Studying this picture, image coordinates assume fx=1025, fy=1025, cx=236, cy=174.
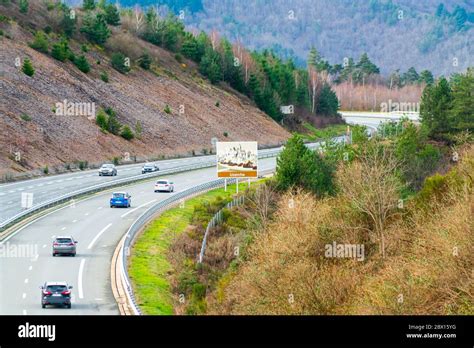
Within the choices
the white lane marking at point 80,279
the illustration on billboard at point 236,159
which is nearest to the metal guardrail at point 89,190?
the illustration on billboard at point 236,159

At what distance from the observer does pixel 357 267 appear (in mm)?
47000

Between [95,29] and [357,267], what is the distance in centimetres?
9256

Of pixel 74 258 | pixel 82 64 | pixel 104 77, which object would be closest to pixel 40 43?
pixel 82 64

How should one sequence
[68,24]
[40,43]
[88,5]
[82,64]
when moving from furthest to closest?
[88,5] < [68,24] < [82,64] < [40,43]

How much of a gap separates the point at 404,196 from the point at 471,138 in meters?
27.3

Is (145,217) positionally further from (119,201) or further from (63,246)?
(63,246)

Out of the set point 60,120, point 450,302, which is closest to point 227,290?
point 450,302

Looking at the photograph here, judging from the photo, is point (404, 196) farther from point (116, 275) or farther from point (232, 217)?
point (116, 275)

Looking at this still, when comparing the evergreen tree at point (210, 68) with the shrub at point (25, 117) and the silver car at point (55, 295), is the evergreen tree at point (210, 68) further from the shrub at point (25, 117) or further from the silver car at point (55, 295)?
the silver car at point (55, 295)

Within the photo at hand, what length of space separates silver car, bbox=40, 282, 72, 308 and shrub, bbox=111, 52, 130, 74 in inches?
3748

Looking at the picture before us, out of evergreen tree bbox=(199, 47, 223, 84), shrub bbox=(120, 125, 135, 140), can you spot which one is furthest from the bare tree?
evergreen tree bbox=(199, 47, 223, 84)

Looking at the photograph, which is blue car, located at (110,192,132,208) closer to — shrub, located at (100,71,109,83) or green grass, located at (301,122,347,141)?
shrub, located at (100,71,109,83)

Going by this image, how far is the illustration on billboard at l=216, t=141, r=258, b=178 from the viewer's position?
79625 millimetres

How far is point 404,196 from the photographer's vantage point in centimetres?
6669
